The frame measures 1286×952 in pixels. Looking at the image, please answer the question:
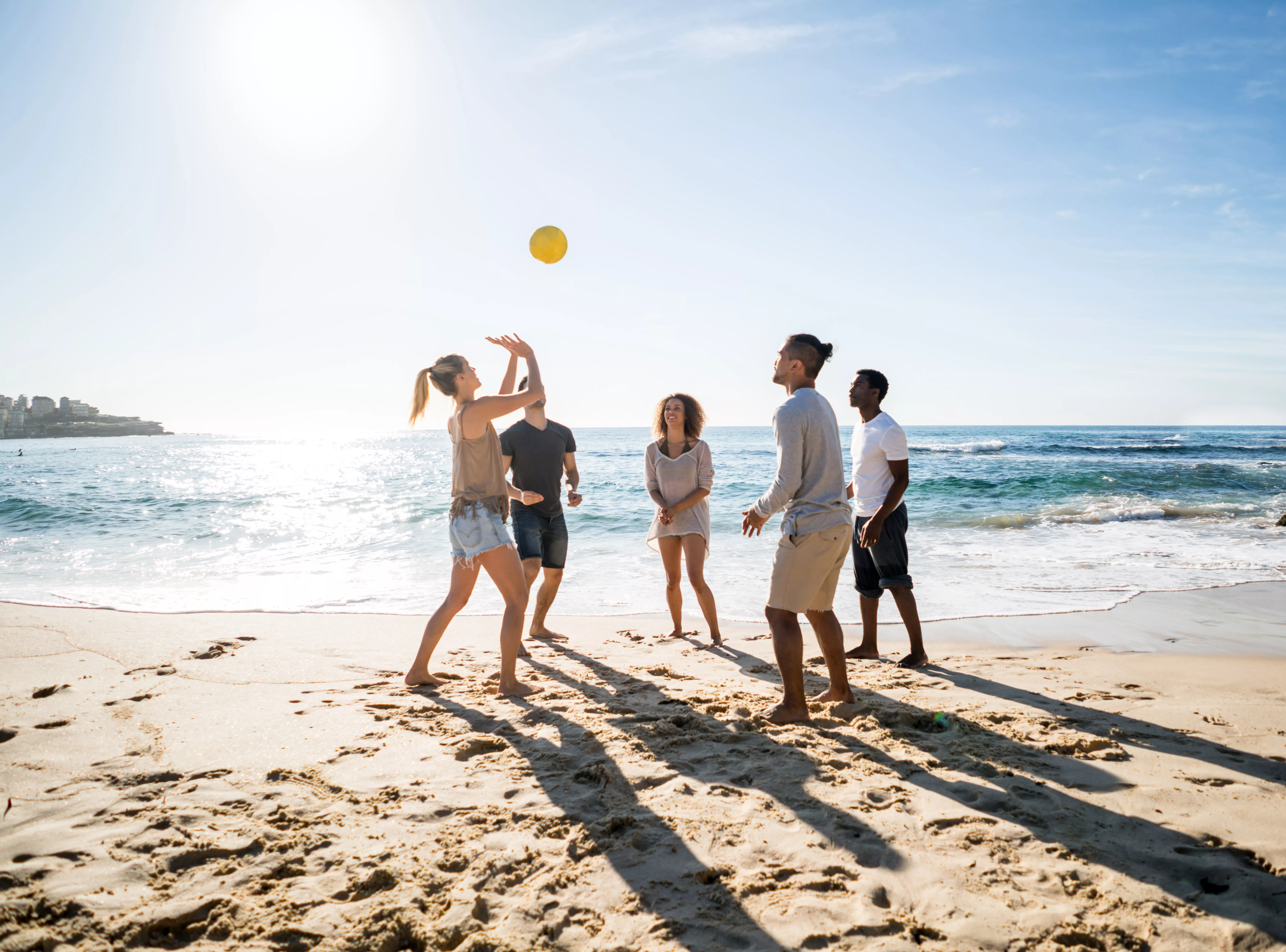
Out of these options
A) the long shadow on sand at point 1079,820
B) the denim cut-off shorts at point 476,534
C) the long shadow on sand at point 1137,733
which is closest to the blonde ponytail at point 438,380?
the denim cut-off shorts at point 476,534

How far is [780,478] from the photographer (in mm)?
3834

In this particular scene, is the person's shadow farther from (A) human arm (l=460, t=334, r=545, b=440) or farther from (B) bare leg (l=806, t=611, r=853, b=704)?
(A) human arm (l=460, t=334, r=545, b=440)

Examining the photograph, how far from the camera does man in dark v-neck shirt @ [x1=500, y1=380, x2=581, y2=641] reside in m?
6.09

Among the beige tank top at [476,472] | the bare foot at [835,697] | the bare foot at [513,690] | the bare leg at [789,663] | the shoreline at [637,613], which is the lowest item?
the shoreline at [637,613]

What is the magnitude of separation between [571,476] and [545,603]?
3.93 feet

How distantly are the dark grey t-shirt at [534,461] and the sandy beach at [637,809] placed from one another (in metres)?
1.61

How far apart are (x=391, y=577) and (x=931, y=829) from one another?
7.93 m

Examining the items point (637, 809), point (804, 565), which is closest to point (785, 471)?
point (804, 565)

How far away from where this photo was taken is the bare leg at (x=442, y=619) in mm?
4602

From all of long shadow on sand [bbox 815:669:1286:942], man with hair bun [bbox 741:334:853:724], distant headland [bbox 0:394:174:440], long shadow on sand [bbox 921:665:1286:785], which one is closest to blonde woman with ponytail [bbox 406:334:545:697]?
man with hair bun [bbox 741:334:853:724]

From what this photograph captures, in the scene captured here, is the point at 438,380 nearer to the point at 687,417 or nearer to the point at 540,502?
the point at 540,502

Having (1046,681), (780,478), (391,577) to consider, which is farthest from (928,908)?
(391,577)

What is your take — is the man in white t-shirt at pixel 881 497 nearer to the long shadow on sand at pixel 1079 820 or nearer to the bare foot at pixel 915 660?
the bare foot at pixel 915 660

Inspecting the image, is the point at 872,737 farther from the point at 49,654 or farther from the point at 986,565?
the point at 986,565
